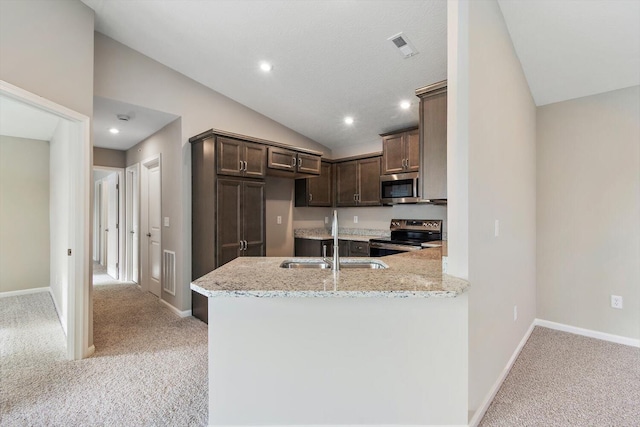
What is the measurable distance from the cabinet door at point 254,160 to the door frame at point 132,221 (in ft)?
7.51

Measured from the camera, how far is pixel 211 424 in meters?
1.58

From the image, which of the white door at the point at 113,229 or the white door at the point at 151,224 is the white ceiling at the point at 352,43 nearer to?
the white door at the point at 151,224

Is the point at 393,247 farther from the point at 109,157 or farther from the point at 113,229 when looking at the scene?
the point at 113,229

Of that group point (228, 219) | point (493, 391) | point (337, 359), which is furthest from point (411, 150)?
point (337, 359)

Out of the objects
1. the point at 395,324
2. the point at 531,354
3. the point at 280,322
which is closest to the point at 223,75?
the point at 280,322

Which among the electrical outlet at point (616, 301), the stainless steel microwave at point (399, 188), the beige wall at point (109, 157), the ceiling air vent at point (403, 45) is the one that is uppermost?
the ceiling air vent at point (403, 45)

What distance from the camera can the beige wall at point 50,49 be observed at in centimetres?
212

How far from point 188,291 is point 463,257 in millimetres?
3183

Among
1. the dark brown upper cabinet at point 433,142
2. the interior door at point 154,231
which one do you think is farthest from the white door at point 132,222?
the dark brown upper cabinet at point 433,142

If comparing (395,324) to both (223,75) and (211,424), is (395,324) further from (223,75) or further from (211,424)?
(223,75)

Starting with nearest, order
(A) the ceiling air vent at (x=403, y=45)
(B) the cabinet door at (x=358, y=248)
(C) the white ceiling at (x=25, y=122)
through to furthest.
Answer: (A) the ceiling air vent at (x=403, y=45), (C) the white ceiling at (x=25, y=122), (B) the cabinet door at (x=358, y=248)

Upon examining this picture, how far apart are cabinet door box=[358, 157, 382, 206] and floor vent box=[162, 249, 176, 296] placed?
274 cm

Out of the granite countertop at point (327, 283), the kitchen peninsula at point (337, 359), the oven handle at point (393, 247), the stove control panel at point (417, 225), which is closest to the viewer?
the granite countertop at point (327, 283)

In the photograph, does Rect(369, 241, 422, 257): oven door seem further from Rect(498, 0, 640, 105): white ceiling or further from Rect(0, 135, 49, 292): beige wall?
Rect(0, 135, 49, 292): beige wall
